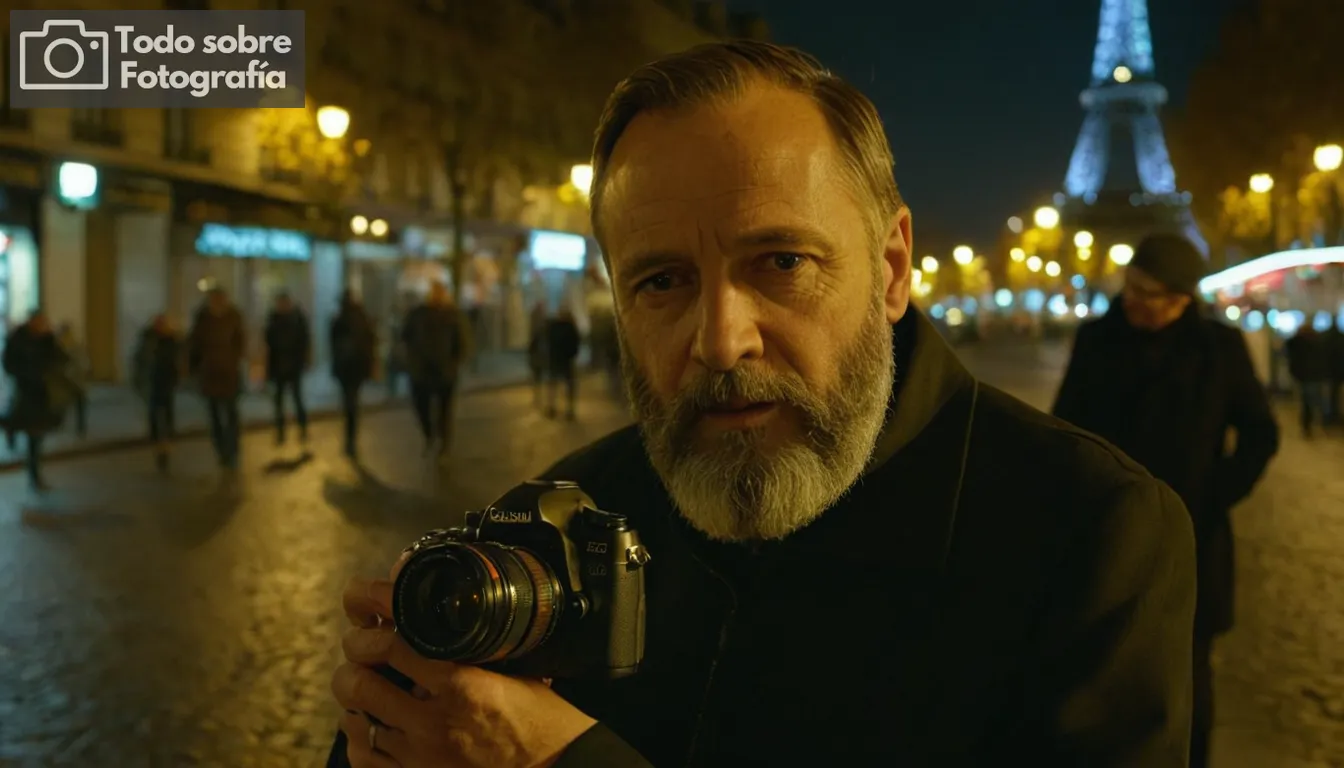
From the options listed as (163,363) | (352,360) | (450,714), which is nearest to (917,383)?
(450,714)

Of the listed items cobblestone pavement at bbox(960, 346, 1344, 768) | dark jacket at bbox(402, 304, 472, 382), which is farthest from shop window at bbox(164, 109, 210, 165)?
cobblestone pavement at bbox(960, 346, 1344, 768)

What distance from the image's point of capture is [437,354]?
16.4m

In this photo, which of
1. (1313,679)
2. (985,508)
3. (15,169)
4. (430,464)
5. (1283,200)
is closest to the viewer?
(985,508)

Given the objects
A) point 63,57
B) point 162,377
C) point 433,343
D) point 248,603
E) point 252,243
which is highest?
point 63,57

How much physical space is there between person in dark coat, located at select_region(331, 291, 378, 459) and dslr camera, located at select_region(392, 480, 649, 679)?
15587mm

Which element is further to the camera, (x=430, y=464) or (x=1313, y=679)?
(x=430, y=464)

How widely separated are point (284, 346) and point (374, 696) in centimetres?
1699

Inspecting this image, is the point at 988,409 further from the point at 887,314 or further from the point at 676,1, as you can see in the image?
the point at 676,1

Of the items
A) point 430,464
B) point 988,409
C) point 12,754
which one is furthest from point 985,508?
point 430,464

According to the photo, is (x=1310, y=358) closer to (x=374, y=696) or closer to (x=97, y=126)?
(x=97, y=126)

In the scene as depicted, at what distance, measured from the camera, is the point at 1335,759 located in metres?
5.55

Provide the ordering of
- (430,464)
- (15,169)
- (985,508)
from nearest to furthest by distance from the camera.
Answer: (985,508), (430,464), (15,169)

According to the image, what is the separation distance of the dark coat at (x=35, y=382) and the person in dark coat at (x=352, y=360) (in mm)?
3464

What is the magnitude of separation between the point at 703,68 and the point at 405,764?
900 millimetres
